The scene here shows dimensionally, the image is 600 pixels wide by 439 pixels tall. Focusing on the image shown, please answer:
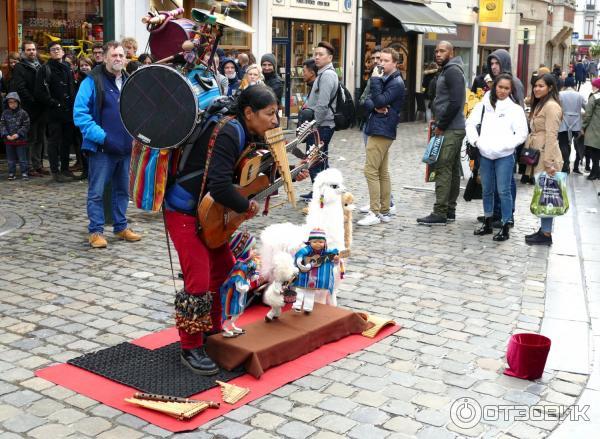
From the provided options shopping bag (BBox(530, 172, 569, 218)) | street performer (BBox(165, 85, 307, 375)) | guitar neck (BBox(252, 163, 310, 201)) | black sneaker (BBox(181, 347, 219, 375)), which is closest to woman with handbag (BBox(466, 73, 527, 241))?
shopping bag (BBox(530, 172, 569, 218))

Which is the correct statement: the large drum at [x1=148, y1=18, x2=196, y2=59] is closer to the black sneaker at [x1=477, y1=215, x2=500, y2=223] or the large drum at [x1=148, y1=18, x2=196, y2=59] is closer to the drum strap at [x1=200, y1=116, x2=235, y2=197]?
the drum strap at [x1=200, y1=116, x2=235, y2=197]

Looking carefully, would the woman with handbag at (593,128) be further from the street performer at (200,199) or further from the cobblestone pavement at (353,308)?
the street performer at (200,199)

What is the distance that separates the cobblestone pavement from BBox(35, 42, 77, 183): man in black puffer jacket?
176cm

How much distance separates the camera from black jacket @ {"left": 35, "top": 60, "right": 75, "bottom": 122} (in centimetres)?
1178

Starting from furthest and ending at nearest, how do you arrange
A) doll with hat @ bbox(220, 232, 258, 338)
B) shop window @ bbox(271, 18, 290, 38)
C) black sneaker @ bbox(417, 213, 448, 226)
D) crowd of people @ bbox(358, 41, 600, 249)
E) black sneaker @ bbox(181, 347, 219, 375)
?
shop window @ bbox(271, 18, 290, 38) → black sneaker @ bbox(417, 213, 448, 226) → crowd of people @ bbox(358, 41, 600, 249) → doll with hat @ bbox(220, 232, 258, 338) → black sneaker @ bbox(181, 347, 219, 375)

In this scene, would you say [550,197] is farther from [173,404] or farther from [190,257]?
[173,404]

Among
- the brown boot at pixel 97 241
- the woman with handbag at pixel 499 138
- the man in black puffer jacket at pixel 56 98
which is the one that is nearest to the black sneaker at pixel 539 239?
the woman with handbag at pixel 499 138

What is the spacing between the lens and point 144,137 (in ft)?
15.2

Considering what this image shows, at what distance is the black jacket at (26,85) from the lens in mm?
11992

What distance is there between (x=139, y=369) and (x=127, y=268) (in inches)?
101

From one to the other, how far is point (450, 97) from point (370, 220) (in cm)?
171

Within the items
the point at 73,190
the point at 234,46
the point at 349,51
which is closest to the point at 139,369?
the point at 73,190

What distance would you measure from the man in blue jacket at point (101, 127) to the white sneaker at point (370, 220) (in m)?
2.91

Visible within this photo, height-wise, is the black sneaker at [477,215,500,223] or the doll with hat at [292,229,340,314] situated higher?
the doll with hat at [292,229,340,314]
